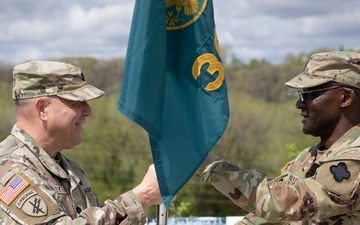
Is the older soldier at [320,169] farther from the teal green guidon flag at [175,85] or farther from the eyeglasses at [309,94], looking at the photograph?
the teal green guidon flag at [175,85]

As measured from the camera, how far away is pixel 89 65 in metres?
39.3

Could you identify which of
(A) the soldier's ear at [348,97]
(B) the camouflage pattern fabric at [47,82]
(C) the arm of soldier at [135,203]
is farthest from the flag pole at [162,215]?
(A) the soldier's ear at [348,97]

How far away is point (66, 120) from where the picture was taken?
423 cm

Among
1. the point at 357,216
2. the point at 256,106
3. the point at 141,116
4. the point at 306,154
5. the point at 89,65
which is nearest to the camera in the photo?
the point at 141,116

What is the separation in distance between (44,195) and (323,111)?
1.94 m

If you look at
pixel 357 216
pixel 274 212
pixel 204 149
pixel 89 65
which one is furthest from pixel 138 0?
pixel 89 65

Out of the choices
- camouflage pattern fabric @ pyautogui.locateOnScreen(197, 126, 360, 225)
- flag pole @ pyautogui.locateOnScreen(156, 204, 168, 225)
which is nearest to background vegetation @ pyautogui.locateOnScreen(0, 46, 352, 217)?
flag pole @ pyautogui.locateOnScreen(156, 204, 168, 225)

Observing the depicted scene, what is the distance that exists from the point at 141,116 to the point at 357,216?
1.58 metres

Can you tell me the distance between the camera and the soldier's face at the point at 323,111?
451 centimetres

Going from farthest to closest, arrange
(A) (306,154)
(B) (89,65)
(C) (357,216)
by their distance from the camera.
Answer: (B) (89,65) → (A) (306,154) → (C) (357,216)

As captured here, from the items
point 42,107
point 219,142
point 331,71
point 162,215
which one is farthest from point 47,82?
point 219,142

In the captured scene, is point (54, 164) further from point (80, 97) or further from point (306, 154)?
point (306, 154)

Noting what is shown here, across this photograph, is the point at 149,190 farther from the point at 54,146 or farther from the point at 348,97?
the point at 348,97

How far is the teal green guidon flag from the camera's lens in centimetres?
399
